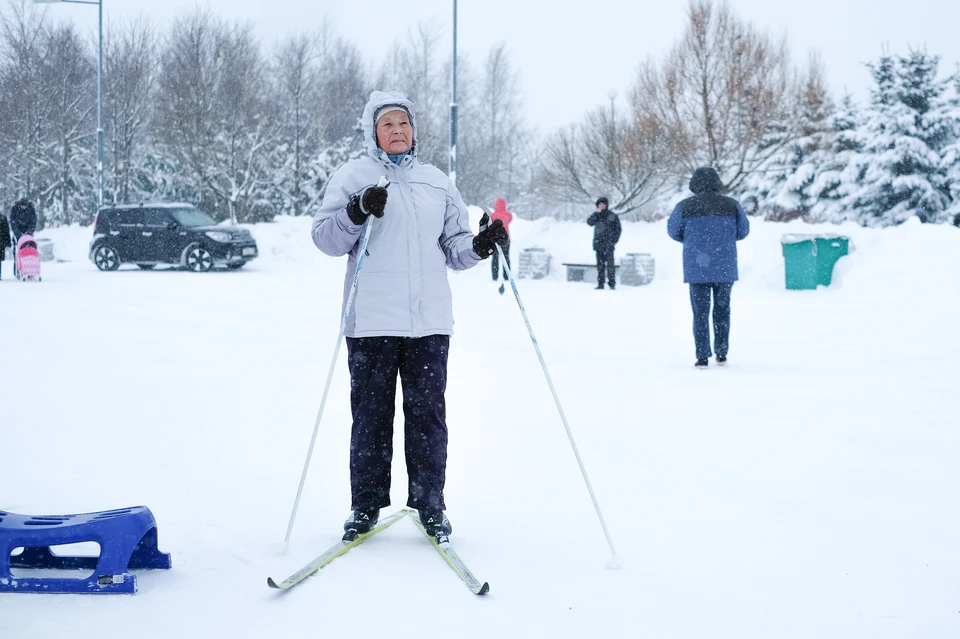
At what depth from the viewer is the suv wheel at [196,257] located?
22562 millimetres

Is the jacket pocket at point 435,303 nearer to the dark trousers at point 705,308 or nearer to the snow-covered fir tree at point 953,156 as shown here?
the dark trousers at point 705,308

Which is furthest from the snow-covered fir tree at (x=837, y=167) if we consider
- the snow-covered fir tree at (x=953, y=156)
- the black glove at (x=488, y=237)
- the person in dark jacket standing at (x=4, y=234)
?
the black glove at (x=488, y=237)

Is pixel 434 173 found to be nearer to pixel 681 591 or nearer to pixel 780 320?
pixel 681 591

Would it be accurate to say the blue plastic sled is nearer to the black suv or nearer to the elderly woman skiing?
the elderly woman skiing

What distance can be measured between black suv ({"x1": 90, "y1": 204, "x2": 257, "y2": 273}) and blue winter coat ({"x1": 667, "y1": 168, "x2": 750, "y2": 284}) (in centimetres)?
1591

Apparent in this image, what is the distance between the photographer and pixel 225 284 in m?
18.6

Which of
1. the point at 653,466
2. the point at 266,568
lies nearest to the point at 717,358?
the point at 653,466

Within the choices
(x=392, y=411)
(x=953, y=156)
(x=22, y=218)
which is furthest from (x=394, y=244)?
(x=953, y=156)

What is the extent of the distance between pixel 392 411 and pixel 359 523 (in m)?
0.46

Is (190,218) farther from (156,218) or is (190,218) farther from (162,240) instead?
(162,240)

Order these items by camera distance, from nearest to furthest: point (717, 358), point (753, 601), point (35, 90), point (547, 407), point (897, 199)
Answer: point (753, 601), point (547, 407), point (717, 358), point (35, 90), point (897, 199)

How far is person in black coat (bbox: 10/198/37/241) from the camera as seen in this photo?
58.7 feet

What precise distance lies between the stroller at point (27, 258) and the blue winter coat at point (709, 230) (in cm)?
1368

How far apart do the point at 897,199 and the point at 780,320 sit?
80.3 ft
